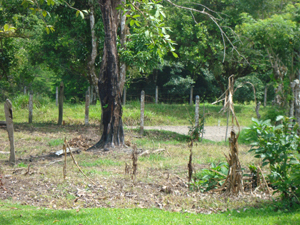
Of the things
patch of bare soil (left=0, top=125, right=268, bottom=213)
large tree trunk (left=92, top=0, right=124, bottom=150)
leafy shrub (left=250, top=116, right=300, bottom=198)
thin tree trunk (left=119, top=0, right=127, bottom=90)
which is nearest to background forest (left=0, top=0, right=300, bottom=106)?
thin tree trunk (left=119, top=0, right=127, bottom=90)

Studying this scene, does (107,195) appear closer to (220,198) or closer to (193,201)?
(193,201)

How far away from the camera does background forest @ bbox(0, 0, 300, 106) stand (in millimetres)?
12594

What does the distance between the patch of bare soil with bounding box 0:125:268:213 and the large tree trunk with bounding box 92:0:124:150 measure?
A: 1.16m

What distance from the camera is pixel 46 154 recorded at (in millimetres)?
10188

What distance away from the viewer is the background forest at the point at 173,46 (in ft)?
41.3

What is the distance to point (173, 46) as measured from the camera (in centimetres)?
1150

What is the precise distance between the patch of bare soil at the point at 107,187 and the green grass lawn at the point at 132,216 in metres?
0.37

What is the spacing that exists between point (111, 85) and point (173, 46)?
2.76m

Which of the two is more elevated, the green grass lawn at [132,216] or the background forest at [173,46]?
the background forest at [173,46]

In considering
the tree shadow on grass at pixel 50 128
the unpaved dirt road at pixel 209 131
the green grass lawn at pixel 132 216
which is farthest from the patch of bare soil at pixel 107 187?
the unpaved dirt road at pixel 209 131

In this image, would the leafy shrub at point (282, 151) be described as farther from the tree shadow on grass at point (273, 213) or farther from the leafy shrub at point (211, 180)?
the leafy shrub at point (211, 180)

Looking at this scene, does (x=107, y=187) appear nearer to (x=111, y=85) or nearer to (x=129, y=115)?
(x=111, y=85)

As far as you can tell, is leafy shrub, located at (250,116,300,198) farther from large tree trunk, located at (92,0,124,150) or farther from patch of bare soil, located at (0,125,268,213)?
large tree trunk, located at (92,0,124,150)

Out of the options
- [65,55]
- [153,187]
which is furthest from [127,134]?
[65,55]
